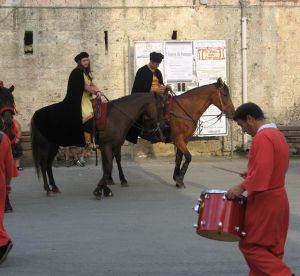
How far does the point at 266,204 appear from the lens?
4.89 m

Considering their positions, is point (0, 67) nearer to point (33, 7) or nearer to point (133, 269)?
point (33, 7)

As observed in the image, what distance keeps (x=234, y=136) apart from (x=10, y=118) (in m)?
8.78

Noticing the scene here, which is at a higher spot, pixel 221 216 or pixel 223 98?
pixel 223 98

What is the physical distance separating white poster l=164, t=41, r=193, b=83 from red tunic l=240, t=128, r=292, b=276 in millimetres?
11013

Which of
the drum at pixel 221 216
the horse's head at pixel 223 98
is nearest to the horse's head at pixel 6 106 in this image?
the horse's head at pixel 223 98

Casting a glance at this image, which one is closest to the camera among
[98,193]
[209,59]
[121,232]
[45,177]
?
[121,232]

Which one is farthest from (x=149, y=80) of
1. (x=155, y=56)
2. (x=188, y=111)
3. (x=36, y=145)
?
(x=36, y=145)

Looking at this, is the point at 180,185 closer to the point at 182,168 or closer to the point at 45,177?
the point at 182,168

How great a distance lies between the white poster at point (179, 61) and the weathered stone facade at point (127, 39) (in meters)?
0.62

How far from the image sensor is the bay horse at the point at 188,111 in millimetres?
11727

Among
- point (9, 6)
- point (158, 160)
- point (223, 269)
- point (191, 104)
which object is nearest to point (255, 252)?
point (223, 269)

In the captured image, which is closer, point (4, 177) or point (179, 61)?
point (4, 177)

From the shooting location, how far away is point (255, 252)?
16.2 feet

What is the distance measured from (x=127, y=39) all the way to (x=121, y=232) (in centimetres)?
876
